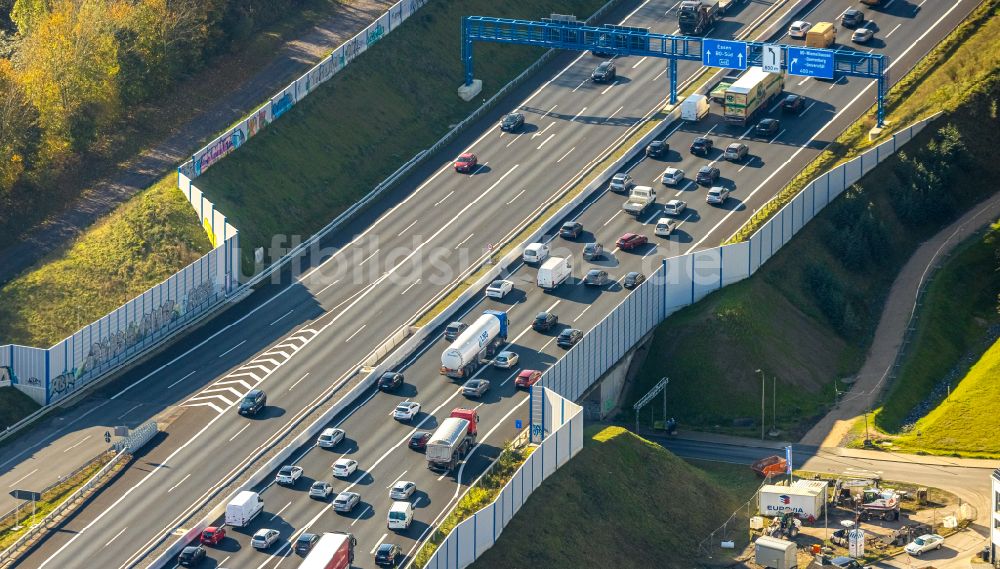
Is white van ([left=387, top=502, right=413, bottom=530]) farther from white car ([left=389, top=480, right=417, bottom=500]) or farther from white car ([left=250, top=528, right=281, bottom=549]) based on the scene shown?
white car ([left=250, top=528, right=281, bottom=549])

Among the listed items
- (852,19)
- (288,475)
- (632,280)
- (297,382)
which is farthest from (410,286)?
(852,19)

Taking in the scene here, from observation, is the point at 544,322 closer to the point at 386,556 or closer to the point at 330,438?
the point at 330,438

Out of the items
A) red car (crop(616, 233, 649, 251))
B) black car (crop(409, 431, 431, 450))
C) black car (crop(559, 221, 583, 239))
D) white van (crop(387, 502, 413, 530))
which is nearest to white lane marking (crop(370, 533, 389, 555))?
white van (crop(387, 502, 413, 530))

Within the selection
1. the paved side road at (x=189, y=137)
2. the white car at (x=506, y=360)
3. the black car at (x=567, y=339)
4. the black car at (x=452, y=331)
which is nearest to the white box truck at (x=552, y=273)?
the black car at (x=567, y=339)

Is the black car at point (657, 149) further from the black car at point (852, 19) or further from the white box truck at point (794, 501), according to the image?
the white box truck at point (794, 501)

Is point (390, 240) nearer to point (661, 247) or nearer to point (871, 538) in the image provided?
point (661, 247)
